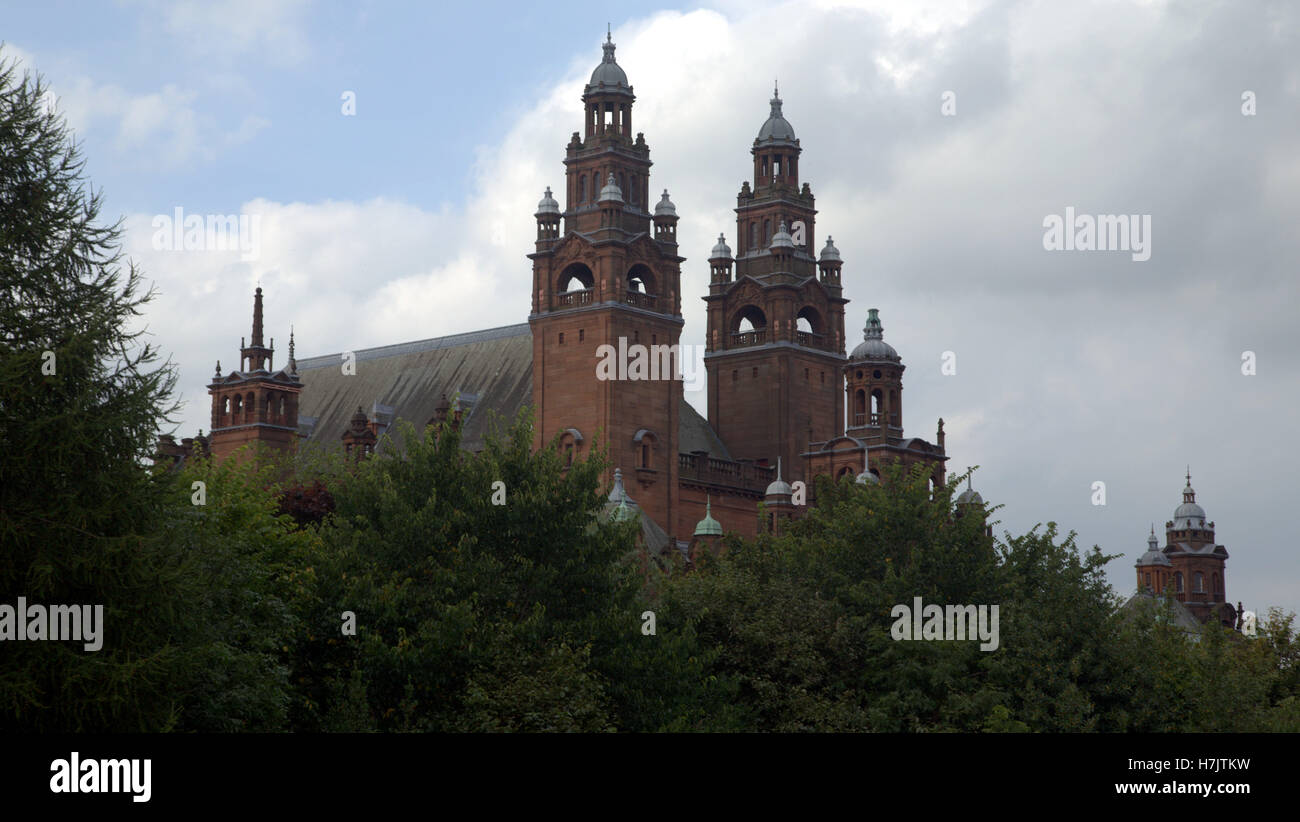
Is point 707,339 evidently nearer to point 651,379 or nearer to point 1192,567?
point 651,379

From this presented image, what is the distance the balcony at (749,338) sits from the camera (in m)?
122

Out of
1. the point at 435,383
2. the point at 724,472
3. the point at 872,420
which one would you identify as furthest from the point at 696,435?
the point at 435,383

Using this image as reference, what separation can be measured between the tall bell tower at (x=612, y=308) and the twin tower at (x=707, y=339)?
0.08 metres

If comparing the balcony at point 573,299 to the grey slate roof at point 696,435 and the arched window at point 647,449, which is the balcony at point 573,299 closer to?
the arched window at point 647,449

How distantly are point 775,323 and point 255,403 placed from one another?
33.1 meters

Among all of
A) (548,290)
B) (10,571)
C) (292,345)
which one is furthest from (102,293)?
(292,345)

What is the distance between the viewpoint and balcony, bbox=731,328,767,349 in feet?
Answer: 401

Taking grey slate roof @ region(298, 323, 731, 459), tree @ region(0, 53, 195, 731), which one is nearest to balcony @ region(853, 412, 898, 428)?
grey slate roof @ region(298, 323, 731, 459)

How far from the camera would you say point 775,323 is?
4774 inches

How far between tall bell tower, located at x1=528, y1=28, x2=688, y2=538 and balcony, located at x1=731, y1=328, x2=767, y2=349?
1299 centimetres

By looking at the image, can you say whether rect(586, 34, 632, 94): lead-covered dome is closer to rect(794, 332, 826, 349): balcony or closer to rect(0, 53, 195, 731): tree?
rect(794, 332, 826, 349): balcony

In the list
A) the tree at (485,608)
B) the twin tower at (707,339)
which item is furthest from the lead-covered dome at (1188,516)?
the tree at (485,608)
